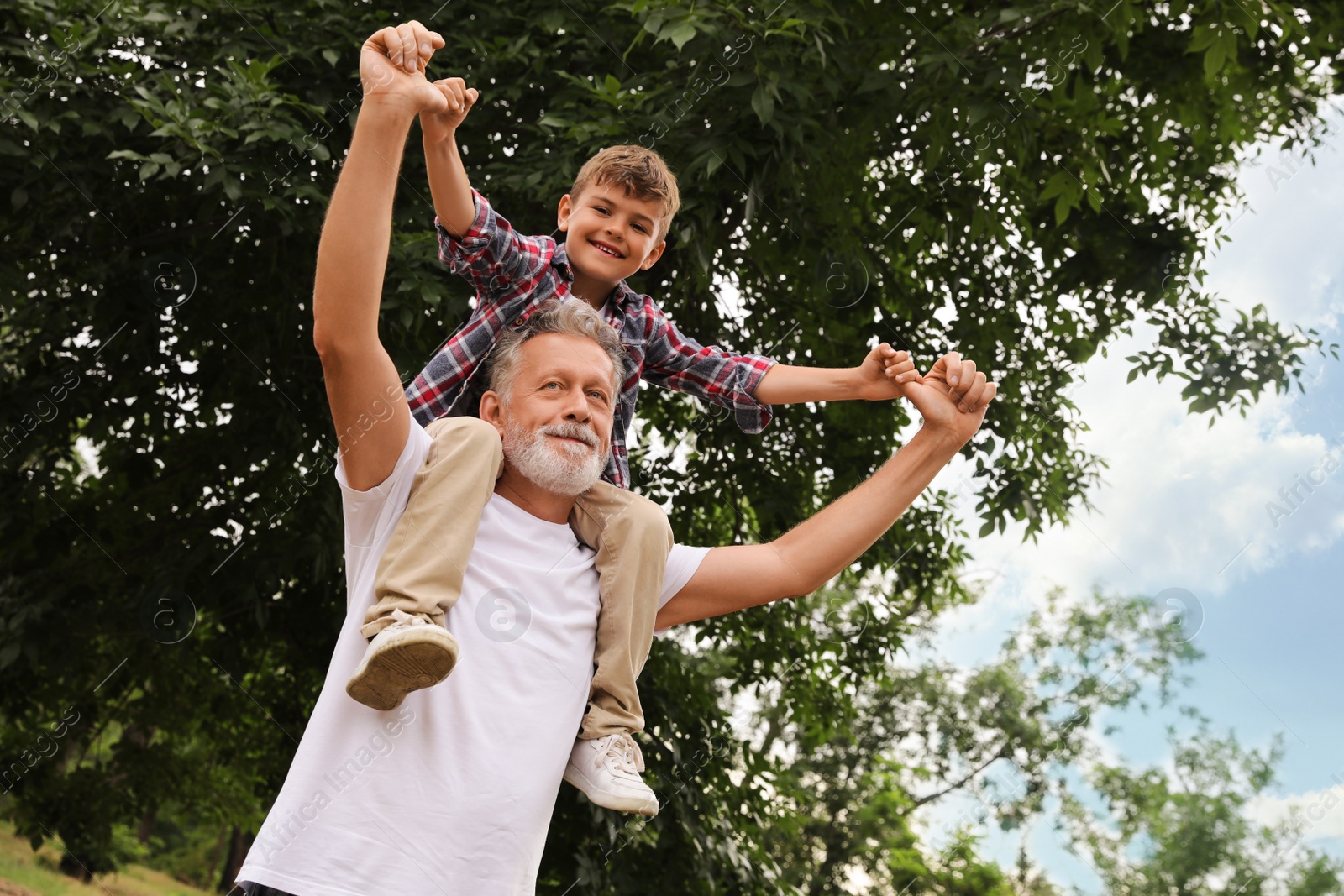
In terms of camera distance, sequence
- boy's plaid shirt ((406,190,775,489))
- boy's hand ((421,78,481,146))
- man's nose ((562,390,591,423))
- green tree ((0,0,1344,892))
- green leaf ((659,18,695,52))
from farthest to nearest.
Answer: green tree ((0,0,1344,892)) < green leaf ((659,18,695,52)) < boy's plaid shirt ((406,190,775,489)) < man's nose ((562,390,591,423)) < boy's hand ((421,78,481,146))

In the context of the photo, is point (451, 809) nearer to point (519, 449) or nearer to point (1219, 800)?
point (519, 449)

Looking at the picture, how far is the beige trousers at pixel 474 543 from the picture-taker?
1742 millimetres

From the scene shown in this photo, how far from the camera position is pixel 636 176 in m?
2.58

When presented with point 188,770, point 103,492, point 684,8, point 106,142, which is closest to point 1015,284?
point 684,8

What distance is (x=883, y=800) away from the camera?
18.8 m

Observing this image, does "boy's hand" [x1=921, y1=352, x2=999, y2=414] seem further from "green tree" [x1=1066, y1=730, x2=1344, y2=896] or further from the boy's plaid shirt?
"green tree" [x1=1066, y1=730, x2=1344, y2=896]

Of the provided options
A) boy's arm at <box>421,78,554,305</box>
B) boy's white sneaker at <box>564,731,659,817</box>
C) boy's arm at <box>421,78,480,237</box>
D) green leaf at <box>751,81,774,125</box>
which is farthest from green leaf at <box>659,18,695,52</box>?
boy's white sneaker at <box>564,731,659,817</box>

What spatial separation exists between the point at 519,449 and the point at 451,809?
597 millimetres

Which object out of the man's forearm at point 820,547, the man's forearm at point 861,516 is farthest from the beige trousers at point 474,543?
the man's forearm at point 861,516

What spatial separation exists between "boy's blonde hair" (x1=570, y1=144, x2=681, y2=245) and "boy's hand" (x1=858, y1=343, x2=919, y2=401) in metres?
0.64

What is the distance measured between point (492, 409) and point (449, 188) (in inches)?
16.7

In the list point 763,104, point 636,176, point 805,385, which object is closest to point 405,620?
point 805,385

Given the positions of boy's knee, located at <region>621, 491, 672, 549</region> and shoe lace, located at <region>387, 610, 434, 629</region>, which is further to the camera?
boy's knee, located at <region>621, 491, 672, 549</region>

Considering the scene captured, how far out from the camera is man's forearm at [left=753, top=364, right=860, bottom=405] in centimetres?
235
